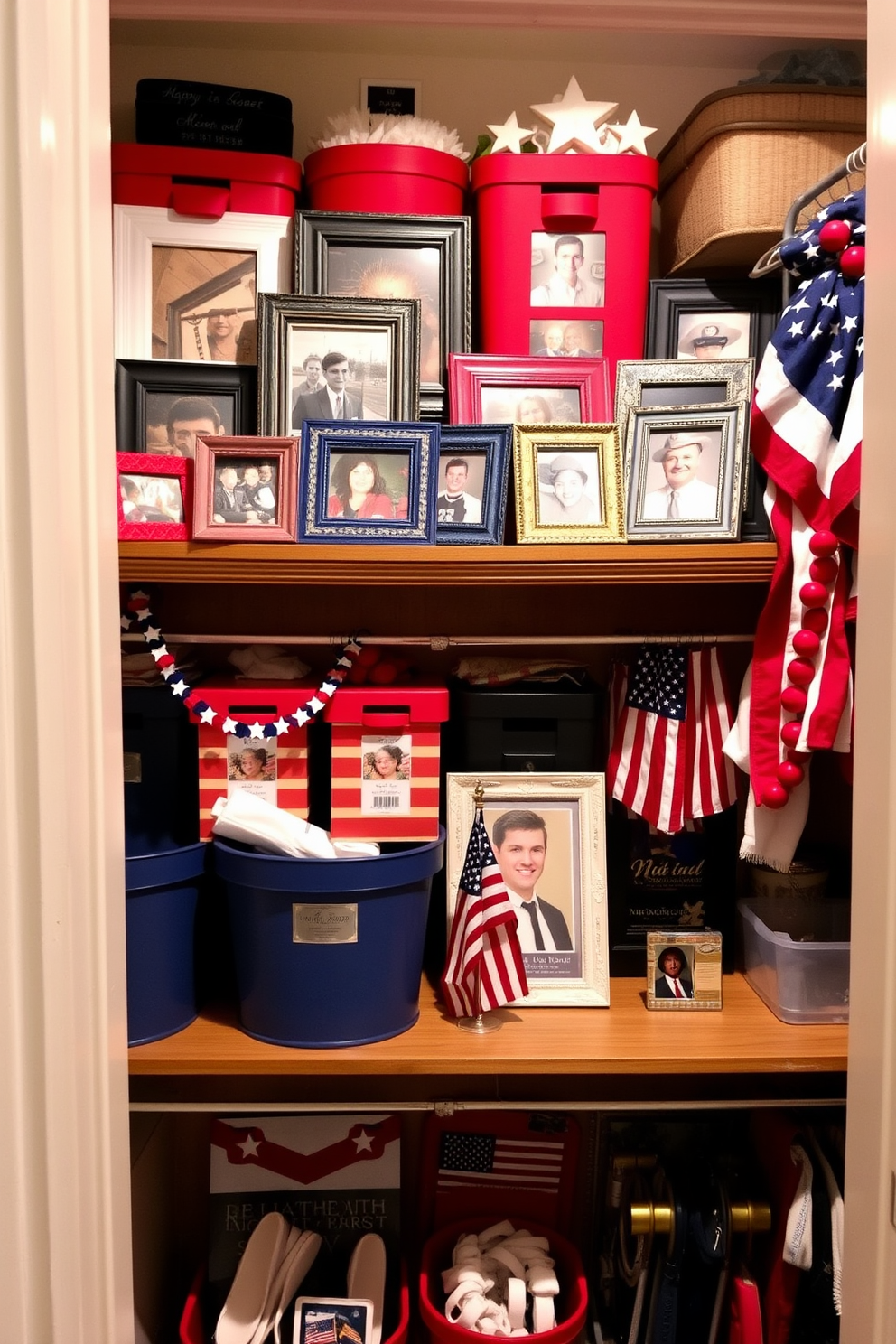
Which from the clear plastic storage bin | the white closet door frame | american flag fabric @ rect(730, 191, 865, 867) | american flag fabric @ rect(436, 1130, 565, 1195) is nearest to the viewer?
the white closet door frame

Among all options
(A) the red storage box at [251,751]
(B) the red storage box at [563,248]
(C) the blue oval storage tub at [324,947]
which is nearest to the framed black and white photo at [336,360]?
(B) the red storage box at [563,248]

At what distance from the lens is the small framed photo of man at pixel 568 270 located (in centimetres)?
173

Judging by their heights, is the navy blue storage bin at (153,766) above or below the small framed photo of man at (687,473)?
below

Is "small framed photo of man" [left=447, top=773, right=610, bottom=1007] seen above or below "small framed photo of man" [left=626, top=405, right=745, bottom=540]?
below

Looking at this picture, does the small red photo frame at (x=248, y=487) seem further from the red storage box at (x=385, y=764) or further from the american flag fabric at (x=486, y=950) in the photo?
the american flag fabric at (x=486, y=950)

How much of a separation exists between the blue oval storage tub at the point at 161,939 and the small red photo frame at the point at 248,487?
1.59ft

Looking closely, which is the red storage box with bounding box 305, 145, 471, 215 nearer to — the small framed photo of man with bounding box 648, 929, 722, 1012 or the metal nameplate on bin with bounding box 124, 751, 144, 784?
the metal nameplate on bin with bounding box 124, 751, 144, 784

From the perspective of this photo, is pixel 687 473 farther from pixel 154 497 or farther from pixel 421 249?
pixel 154 497

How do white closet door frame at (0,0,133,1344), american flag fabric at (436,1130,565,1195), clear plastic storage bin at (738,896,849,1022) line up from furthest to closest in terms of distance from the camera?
american flag fabric at (436,1130,565,1195) → clear plastic storage bin at (738,896,849,1022) → white closet door frame at (0,0,133,1344)

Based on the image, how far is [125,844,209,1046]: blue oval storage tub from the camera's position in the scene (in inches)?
61.0

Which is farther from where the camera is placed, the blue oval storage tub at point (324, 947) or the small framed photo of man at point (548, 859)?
the small framed photo of man at point (548, 859)

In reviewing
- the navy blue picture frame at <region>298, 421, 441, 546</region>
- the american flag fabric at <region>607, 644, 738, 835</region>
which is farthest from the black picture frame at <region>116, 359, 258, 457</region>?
the american flag fabric at <region>607, 644, 738, 835</region>

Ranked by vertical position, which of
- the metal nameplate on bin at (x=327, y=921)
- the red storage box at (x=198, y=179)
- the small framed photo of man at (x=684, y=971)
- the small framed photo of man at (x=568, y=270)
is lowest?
the small framed photo of man at (x=684, y=971)

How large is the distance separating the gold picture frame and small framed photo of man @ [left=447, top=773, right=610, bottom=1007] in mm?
405
